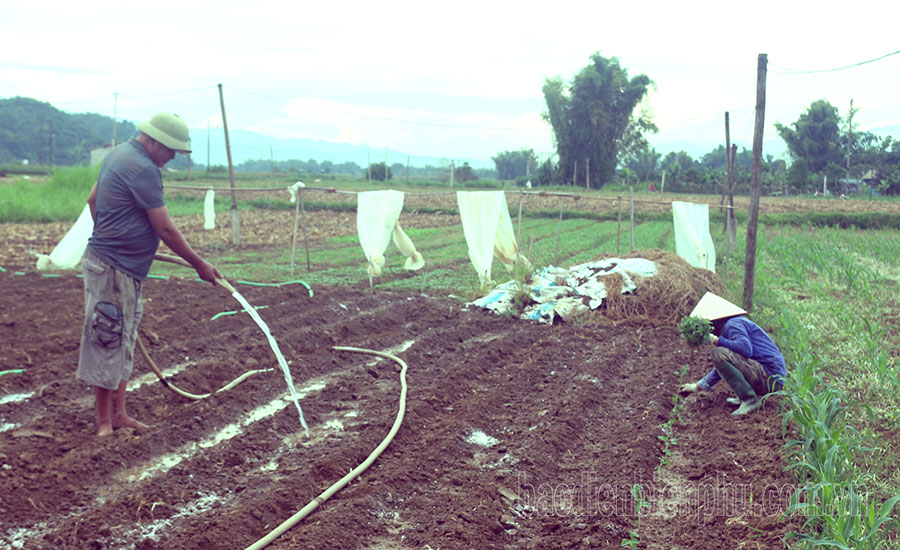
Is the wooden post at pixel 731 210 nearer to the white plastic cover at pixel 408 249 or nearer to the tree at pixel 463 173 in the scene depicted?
the white plastic cover at pixel 408 249

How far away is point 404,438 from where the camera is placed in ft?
15.0

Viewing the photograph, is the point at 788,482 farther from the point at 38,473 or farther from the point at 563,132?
the point at 563,132

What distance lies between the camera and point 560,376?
627cm

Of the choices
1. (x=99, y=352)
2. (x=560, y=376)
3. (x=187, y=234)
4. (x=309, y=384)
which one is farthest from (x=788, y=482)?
(x=187, y=234)

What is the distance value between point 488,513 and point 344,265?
1064cm

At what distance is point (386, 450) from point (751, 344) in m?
2.78

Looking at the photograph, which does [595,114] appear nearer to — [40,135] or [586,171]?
[586,171]

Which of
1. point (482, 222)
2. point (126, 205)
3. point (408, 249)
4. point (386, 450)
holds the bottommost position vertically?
point (386, 450)

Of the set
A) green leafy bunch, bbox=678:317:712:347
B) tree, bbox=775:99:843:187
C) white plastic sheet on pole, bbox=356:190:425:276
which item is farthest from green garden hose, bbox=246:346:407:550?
tree, bbox=775:99:843:187

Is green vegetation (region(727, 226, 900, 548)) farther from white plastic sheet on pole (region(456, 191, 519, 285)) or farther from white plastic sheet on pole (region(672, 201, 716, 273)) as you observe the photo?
white plastic sheet on pole (region(456, 191, 519, 285))

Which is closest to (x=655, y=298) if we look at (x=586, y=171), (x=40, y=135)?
(x=586, y=171)

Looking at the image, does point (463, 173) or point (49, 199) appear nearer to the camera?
point (49, 199)

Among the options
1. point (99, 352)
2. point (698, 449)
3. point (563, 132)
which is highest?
point (563, 132)

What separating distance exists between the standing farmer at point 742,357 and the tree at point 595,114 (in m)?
44.2
